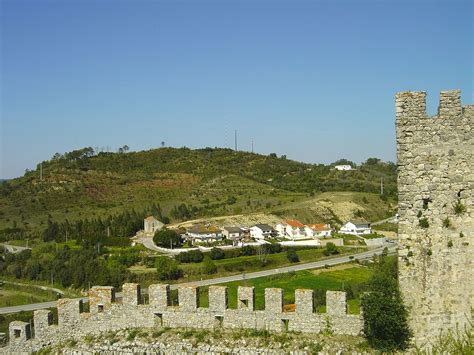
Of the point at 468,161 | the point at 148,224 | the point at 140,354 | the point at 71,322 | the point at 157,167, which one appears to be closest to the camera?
the point at 468,161

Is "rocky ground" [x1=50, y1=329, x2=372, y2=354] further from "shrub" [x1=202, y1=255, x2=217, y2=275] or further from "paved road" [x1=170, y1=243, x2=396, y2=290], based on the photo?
"shrub" [x1=202, y1=255, x2=217, y2=275]

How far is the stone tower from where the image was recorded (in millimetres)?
12672

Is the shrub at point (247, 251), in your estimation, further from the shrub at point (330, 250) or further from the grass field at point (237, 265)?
the shrub at point (330, 250)

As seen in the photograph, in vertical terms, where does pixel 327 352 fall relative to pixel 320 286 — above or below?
above

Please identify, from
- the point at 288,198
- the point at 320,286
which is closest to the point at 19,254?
the point at 320,286

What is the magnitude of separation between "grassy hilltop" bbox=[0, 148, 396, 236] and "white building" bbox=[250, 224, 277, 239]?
16.4 m

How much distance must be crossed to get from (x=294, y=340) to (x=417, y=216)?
15.6 feet

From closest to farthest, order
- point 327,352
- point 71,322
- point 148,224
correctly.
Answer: point 327,352
point 71,322
point 148,224

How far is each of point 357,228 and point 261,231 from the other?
20742mm

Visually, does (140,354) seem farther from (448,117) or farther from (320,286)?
(320,286)

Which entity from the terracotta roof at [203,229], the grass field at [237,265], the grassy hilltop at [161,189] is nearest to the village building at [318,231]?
the grassy hilltop at [161,189]

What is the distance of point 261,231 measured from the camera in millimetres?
105750

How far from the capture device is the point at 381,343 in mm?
13383

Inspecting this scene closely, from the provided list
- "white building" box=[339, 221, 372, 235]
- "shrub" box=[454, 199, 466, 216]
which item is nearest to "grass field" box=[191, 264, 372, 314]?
"shrub" box=[454, 199, 466, 216]
